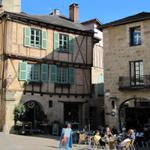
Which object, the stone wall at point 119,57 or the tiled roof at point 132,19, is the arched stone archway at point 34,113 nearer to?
the stone wall at point 119,57

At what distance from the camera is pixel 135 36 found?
25.2 m

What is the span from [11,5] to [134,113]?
11725 mm

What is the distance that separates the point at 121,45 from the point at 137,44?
1203 millimetres

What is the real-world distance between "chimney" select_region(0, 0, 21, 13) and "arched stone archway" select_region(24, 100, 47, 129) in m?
6.81

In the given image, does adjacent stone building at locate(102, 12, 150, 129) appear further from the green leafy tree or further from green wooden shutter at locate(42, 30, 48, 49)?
the green leafy tree

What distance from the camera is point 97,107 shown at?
30750 mm

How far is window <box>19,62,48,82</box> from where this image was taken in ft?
86.5

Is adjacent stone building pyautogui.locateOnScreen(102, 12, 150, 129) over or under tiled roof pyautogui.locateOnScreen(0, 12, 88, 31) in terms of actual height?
under

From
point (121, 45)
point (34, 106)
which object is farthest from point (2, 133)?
point (121, 45)

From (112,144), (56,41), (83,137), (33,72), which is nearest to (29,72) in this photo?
(33,72)

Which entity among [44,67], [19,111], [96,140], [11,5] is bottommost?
[96,140]

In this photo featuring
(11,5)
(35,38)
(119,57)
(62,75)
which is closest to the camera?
(119,57)

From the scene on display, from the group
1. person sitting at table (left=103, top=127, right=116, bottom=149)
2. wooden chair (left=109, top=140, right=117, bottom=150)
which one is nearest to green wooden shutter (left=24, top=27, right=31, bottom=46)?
person sitting at table (left=103, top=127, right=116, bottom=149)

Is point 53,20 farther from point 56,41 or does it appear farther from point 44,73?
point 44,73
